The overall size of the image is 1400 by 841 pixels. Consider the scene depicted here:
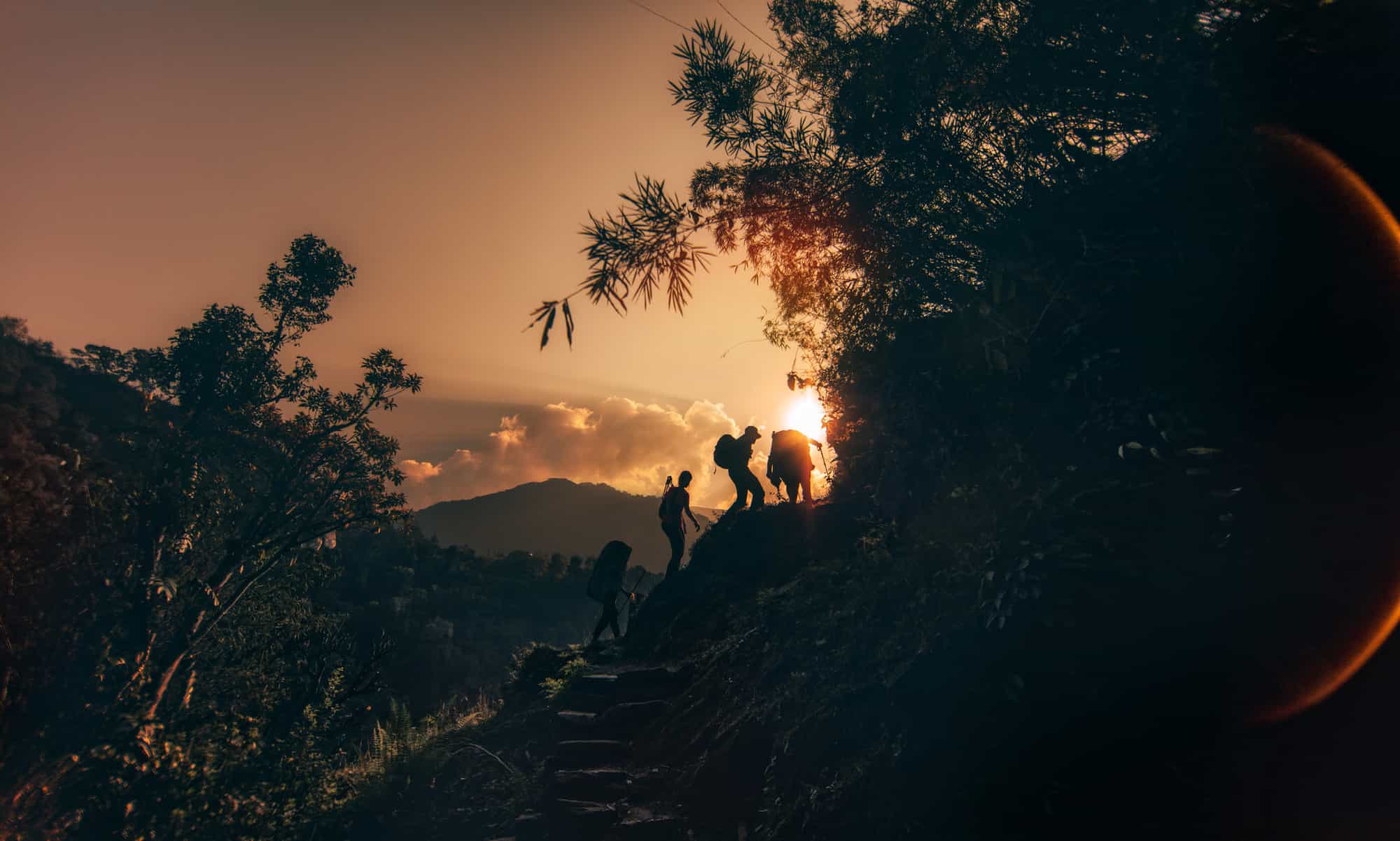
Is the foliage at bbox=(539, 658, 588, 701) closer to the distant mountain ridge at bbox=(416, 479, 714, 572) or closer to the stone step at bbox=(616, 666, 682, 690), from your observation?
the stone step at bbox=(616, 666, 682, 690)

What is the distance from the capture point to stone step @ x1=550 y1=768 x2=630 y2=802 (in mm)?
6766

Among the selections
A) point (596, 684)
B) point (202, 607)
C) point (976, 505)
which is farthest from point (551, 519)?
point (976, 505)

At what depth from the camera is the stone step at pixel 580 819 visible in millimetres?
6312

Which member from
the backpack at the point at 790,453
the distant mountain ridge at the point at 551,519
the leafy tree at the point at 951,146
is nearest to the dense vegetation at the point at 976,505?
the leafy tree at the point at 951,146

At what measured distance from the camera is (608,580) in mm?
12234

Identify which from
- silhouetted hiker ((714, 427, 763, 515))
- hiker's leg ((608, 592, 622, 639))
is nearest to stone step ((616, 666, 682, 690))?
hiker's leg ((608, 592, 622, 639))

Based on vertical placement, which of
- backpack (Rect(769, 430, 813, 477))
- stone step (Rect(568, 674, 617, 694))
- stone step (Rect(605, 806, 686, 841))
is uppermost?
backpack (Rect(769, 430, 813, 477))

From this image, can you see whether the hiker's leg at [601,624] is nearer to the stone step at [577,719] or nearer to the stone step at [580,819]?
the stone step at [577,719]

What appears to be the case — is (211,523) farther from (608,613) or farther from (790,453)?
(790,453)

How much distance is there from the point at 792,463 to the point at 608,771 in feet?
27.1

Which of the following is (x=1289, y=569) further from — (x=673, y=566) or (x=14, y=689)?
(x=14, y=689)

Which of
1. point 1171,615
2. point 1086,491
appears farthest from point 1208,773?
point 1086,491

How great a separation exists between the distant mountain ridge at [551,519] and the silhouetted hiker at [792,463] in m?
133

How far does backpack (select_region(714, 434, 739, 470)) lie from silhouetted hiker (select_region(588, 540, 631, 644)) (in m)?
3.48
